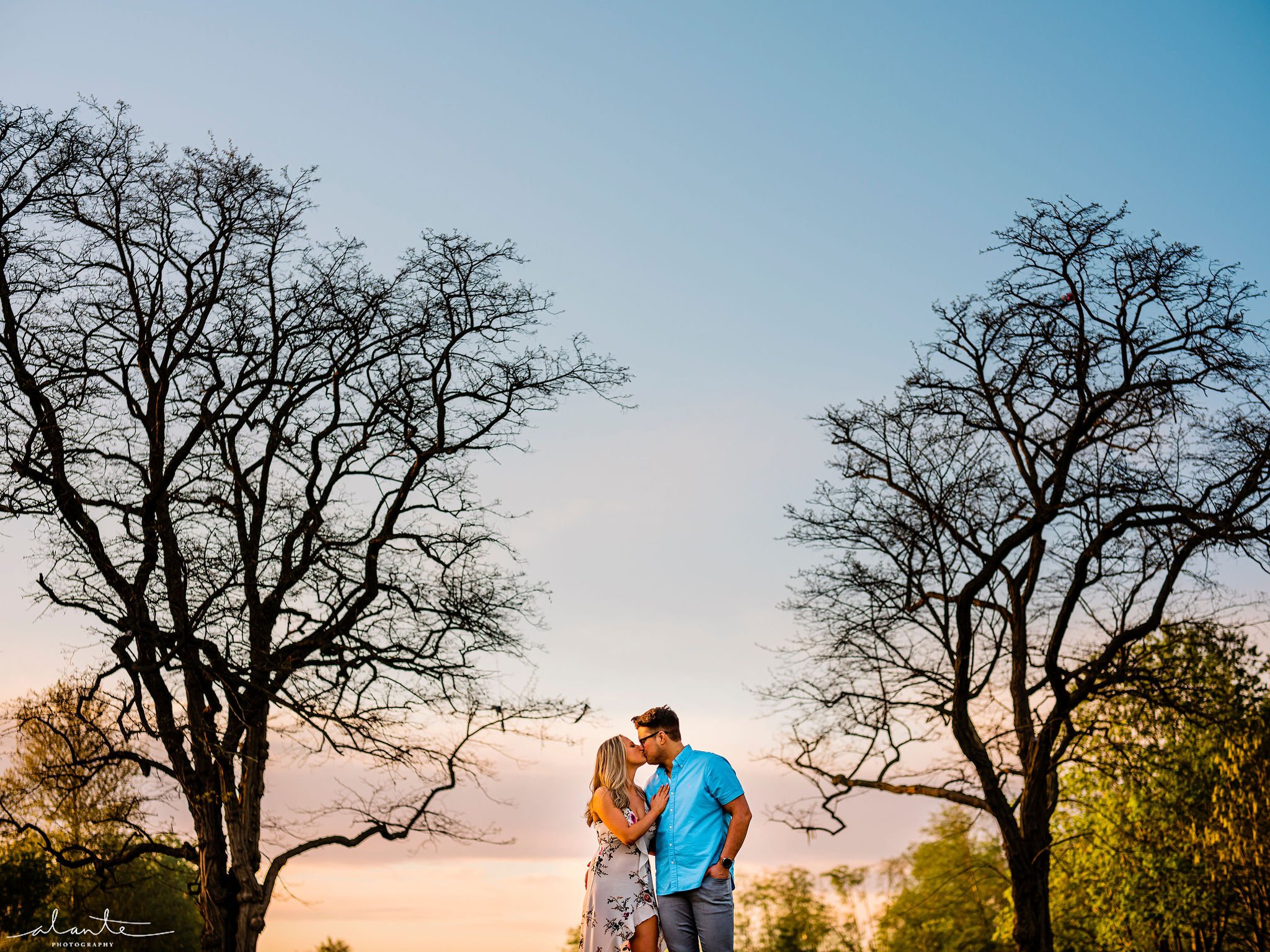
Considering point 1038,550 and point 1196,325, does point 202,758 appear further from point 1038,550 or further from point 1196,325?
point 1196,325

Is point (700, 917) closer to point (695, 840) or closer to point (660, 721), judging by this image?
point (695, 840)

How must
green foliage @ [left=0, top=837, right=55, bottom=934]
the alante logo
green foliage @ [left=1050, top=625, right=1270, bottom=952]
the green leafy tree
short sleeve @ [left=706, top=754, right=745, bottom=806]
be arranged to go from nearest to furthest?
short sleeve @ [left=706, top=754, right=745, bottom=806] < the green leafy tree < the alante logo < green foliage @ [left=1050, top=625, right=1270, bottom=952] < green foliage @ [left=0, top=837, right=55, bottom=934]

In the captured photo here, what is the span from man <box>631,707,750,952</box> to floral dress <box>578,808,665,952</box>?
0.30m

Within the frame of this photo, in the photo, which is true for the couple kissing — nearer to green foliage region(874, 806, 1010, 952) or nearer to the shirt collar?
the shirt collar

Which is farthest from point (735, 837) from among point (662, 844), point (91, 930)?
point (91, 930)

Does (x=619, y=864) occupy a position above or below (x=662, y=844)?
below

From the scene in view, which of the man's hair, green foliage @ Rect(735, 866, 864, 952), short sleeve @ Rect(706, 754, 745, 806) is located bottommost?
green foliage @ Rect(735, 866, 864, 952)

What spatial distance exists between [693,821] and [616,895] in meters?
0.86

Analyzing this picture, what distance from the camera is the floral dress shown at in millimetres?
6309

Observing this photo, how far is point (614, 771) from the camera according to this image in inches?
249

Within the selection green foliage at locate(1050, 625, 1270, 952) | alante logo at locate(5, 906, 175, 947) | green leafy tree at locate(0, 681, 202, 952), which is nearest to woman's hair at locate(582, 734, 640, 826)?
green leafy tree at locate(0, 681, 202, 952)

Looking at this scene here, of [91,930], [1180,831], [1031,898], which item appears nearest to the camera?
[1031,898]

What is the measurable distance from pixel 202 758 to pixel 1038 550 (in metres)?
10.3

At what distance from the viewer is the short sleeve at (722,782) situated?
596 cm
